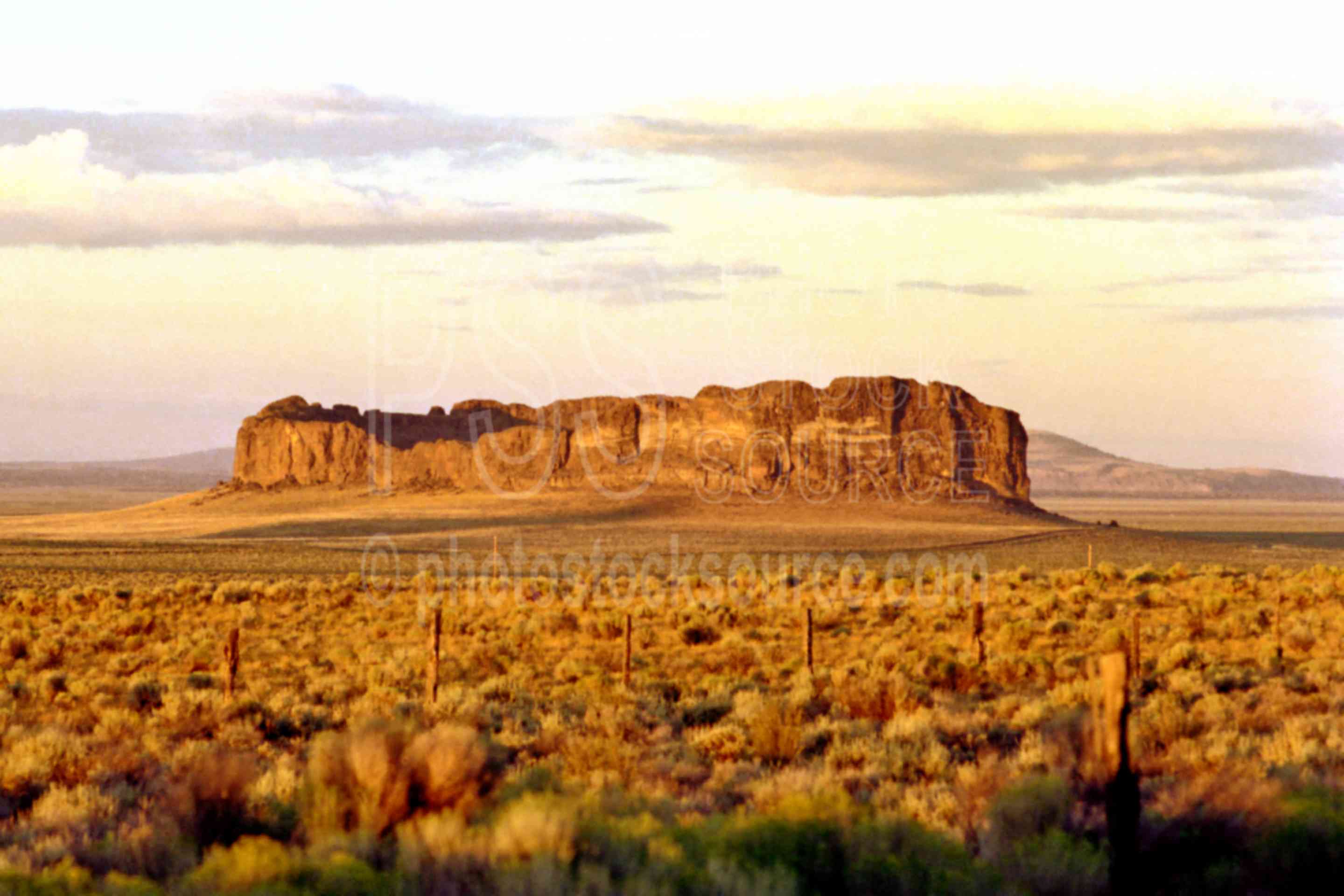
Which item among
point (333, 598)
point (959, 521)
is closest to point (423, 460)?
point (959, 521)

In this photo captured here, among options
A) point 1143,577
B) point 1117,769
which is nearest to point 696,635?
point 1117,769

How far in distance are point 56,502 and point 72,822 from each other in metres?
194

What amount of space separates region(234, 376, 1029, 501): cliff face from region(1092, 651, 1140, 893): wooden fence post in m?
103

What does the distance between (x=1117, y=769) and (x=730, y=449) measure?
372 feet

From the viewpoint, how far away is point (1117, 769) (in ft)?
24.1

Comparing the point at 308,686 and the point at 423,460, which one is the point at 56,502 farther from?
the point at 308,686

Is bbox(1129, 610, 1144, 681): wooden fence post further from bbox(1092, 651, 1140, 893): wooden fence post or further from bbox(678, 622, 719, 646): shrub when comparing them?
bbox(1092, 651, 1140, 893): wooden fence post

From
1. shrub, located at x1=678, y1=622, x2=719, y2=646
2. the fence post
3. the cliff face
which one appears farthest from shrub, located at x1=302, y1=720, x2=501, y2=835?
the cliff face

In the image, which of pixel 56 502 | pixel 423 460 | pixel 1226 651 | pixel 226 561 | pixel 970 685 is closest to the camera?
pixel 970 685

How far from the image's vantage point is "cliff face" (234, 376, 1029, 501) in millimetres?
115812

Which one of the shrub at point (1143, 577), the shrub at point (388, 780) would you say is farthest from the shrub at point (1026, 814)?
the shrub at point (1143, 577)

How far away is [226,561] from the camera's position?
58781 mm

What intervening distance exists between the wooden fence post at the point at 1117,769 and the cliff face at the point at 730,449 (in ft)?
339

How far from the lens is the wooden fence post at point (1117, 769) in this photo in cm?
684
